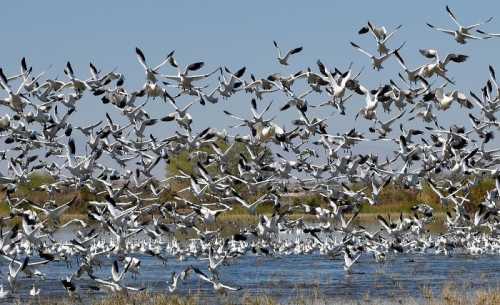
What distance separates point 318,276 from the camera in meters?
29.3

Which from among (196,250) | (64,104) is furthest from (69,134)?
(196,250)

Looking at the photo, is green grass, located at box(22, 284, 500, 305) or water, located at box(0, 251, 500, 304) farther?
water, located at box(0, 251, 500, 304)

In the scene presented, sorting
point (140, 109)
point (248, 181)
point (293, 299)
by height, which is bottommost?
point (293, 299)

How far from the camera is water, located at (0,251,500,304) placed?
2528 centimetres

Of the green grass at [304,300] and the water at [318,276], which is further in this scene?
the water at [318,276]

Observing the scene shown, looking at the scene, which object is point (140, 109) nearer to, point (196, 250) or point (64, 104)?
point (64, 104)

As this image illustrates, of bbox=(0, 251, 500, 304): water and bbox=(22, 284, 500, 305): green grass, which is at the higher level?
bbox=(0, 251, 500, 304): water

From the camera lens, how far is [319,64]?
22500 mm

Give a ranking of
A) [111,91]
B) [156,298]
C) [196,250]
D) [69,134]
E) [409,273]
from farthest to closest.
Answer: [196,250]
[409,273]
[111,91]
[69,134]
[156,298]

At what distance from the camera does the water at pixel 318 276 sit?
25281 millimetres

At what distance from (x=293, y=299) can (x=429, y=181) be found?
4.22 meters

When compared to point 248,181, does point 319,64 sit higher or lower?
higher

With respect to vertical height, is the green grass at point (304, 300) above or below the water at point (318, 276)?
below

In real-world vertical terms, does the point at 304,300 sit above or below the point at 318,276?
below
